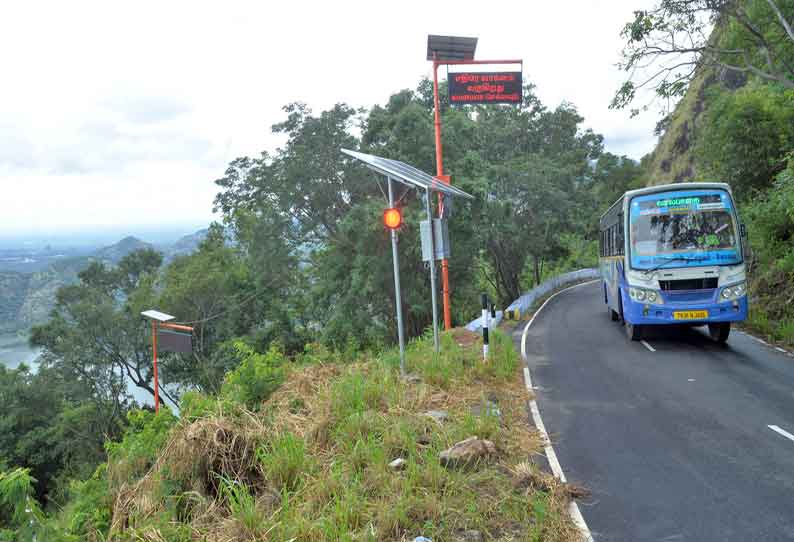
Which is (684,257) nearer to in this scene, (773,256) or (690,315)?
(690,315)

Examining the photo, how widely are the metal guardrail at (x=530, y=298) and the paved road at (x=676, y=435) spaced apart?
289cm

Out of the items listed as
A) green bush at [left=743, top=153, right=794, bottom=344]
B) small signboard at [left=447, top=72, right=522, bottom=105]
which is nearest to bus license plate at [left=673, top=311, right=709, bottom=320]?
green bush at [left=743, top=153, right=794, bottom=344]

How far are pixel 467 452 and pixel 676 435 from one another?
2752 millimetres

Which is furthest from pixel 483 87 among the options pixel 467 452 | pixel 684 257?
pixel 467 452

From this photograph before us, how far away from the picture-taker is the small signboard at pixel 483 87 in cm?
1625

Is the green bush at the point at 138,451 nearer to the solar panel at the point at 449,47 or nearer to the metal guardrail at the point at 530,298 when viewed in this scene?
the metal guardrail at the point at 530,298

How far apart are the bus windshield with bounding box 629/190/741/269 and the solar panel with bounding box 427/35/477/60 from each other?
663cm

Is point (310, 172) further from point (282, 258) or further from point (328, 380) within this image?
point (328, 380)

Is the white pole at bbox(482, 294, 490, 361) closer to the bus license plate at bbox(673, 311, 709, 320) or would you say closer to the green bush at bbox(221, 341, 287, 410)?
the green bush at bbox(221, 341, 287, 410)

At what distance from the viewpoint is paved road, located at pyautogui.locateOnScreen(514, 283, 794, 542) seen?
184 inches

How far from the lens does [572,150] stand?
137 feet

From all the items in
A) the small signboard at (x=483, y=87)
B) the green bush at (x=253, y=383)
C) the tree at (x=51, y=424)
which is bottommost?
the tree at (x=51, y=424)

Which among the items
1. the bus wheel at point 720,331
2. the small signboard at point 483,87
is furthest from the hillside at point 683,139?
the bus wheel at point 720,331

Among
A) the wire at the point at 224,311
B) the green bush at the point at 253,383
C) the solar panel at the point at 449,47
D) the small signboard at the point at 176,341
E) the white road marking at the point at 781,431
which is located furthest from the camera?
the wire at the point at 224,311
